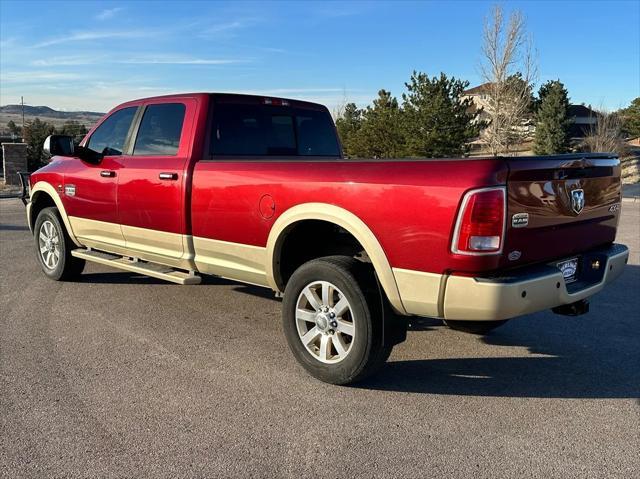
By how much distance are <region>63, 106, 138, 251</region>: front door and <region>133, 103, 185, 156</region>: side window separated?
259mm

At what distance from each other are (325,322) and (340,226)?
2.18 ft

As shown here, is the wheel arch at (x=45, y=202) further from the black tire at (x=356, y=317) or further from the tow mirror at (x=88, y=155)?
the black tire at (x=356, y=317)

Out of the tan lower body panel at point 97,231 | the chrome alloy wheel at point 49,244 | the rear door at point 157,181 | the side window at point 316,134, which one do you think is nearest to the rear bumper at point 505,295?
the rear door at point 157,181

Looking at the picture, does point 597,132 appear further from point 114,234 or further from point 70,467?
point 70,467

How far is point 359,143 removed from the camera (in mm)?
29375

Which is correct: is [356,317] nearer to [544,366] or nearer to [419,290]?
[419,290]

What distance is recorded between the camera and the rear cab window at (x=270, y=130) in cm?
520

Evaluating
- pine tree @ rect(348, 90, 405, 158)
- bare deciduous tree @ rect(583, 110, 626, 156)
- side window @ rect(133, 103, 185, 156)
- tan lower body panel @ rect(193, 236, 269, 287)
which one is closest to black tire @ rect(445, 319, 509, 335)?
tan lower body panel @ rect(193, 236, 269, 287)

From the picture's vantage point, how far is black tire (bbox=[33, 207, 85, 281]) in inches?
258

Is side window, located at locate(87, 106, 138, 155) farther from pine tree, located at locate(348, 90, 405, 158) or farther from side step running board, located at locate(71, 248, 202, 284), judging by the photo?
pine tree, located at locate(348, 90, 405, 158)

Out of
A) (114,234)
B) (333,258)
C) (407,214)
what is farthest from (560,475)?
(114,234)

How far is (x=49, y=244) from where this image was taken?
6852 mm

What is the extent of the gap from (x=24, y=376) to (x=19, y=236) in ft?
22.9

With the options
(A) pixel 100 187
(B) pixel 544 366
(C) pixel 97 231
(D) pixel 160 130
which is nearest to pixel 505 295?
(B) pixel 544 366
